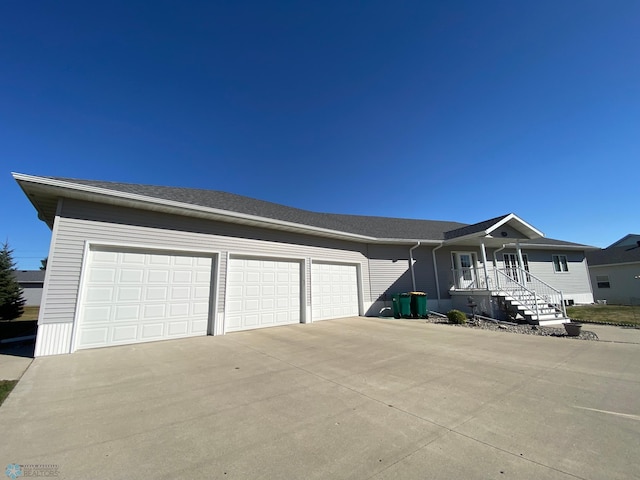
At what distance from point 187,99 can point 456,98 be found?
10764 millimetres

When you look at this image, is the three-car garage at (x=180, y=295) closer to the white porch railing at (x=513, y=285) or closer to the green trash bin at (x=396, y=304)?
the green trash bin at (x=396, y=304)

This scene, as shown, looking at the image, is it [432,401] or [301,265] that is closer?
[432,401]

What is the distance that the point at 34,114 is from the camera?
8680 mm

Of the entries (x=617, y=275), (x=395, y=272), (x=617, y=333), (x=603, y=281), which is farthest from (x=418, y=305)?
(x=603, y=281)

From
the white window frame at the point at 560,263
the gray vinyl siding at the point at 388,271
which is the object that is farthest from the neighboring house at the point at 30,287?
the white window frame at the point at 560,263

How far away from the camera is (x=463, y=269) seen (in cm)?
1380

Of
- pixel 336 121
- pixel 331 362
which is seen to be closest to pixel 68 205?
pixel 331 362

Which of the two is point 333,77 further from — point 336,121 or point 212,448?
point 212,448

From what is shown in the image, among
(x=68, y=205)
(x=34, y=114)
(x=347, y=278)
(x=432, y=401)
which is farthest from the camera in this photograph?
(x=347, y=278)

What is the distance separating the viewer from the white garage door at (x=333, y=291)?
10792 millimetres

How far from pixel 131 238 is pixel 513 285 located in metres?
17.2

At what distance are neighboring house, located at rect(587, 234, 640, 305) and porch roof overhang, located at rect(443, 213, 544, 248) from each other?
14.5 m

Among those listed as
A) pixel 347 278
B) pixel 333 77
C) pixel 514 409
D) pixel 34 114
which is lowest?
pixel 514 409

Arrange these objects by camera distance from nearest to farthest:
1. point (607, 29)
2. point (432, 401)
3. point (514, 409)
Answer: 1. point (514, 409)
2. point (432, 401)
3. point (607, 29)
